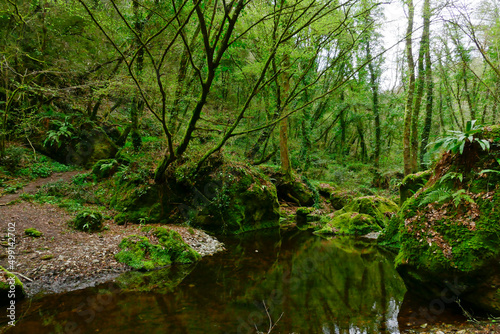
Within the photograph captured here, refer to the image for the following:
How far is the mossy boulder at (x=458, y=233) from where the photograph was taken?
327 centimetres

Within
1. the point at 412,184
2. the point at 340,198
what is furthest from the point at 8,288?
the point at 340,198

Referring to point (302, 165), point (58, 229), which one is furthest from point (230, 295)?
point (302, 165)

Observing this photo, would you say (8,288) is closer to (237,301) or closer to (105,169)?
(237,301)

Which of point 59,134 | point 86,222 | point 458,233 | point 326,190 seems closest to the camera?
point 458,233

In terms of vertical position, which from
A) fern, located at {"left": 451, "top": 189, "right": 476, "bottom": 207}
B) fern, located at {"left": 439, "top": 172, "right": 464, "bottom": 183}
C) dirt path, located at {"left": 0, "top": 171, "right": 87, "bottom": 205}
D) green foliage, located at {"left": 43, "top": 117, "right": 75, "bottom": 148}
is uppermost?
fern, located at {"left": 439, "top": 172, "right": 464, "bottom": 183}

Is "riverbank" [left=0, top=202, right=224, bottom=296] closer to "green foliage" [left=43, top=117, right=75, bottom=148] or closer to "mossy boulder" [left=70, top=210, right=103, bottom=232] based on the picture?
"mossy boulder" [left=70, top=210, right=103, bottom=232]

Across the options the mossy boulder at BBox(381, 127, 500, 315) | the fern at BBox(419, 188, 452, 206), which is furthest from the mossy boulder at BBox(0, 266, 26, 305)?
the fern at BBox(419, 188, 452, 206)

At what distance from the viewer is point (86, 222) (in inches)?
253

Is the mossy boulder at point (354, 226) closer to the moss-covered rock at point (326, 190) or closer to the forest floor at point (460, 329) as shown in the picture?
the moss-covered rock at point (326, 190)

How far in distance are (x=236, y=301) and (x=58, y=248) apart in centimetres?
398

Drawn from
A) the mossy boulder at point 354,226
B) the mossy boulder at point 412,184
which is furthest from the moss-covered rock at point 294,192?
the mossy boulder at point 412,184

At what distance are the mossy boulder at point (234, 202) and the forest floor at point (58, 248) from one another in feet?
5.25

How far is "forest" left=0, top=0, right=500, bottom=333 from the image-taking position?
3746 mm

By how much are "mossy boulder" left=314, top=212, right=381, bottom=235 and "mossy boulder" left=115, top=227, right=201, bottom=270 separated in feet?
18.6
